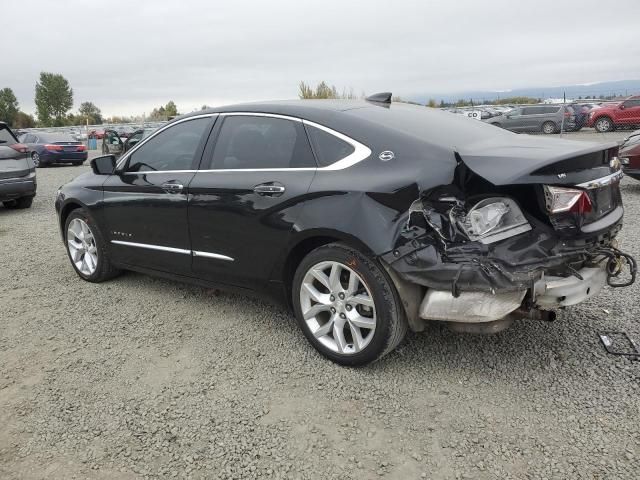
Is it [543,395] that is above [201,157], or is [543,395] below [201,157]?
below

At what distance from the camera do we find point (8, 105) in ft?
237

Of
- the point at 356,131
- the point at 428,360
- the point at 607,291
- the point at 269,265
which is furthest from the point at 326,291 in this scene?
the point at 607,291

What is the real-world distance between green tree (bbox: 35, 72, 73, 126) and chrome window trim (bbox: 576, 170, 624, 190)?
86130 millimetres

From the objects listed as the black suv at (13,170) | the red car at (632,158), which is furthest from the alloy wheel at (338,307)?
the black suv at (13,170)

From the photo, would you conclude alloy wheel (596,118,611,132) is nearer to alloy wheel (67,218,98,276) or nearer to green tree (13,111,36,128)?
alloy wheel (67,218,98,276)

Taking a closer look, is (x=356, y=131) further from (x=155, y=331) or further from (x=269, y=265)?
(x=155, y=331)

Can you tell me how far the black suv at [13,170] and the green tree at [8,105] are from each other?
6627cm

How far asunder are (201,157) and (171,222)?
1.82 ft

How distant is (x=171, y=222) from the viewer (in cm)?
412

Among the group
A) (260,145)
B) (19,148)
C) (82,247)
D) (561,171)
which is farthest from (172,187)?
(19,148)

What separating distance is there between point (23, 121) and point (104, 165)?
7352 centimetres

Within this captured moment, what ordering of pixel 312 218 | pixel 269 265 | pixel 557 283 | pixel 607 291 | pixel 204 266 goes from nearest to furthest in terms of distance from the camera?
pixel 557 283 < pixel 312 218 < pixel 269 265 < pixel 204 266 < pixel 607 291

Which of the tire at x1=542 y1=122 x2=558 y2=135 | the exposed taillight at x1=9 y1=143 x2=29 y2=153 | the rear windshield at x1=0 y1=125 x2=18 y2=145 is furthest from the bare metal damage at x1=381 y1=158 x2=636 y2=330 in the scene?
the tire at x1=542 y1=122 x2=558 y2=135

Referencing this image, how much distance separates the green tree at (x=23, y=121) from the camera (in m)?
66.4
